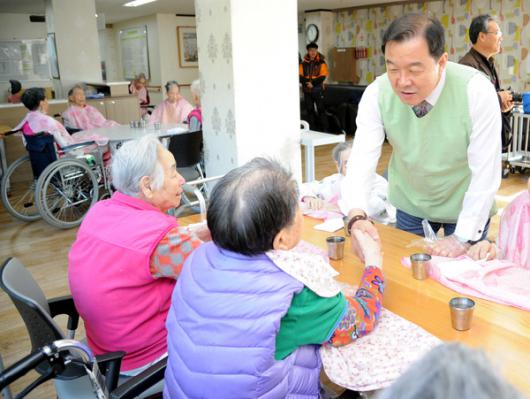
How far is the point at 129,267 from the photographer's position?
1.42m

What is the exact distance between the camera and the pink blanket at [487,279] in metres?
→ 1.37

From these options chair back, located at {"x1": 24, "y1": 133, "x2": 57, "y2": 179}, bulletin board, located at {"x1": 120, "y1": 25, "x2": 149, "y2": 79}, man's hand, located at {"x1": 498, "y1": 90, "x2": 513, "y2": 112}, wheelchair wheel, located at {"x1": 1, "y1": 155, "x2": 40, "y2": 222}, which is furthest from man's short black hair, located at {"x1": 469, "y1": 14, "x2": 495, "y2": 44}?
bulletin board, located at {"x1": 120, "y1": 25, "x2": 149, "y2": 79}

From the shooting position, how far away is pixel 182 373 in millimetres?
1075

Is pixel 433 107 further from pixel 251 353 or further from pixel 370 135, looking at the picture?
pixel 251 353

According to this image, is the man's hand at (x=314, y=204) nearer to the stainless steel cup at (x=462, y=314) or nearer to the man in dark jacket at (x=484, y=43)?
the stainless steel cup at (x=462, y=314)

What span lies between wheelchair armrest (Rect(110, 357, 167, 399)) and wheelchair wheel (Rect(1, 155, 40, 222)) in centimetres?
384

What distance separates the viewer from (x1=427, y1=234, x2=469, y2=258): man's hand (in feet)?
5.38

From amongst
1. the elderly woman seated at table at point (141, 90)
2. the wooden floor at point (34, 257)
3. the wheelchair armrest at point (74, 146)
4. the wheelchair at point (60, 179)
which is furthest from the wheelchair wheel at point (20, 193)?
the elderly woman seated at table at point (141, 90)

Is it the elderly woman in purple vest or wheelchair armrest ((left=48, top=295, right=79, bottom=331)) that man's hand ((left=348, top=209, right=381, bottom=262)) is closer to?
the elderly woman in purple vest

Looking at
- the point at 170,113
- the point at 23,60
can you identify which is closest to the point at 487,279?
the point at 170,113

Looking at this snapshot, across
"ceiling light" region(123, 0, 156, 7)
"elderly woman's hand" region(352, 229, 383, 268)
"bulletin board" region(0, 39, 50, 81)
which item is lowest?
"elderly woman's hand" region(352, 229, 383, 268)

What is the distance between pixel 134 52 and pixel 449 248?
1231 centimetres

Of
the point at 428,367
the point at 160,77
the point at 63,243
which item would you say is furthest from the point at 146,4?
the point at 428,367

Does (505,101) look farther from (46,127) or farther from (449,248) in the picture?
(46,127)
